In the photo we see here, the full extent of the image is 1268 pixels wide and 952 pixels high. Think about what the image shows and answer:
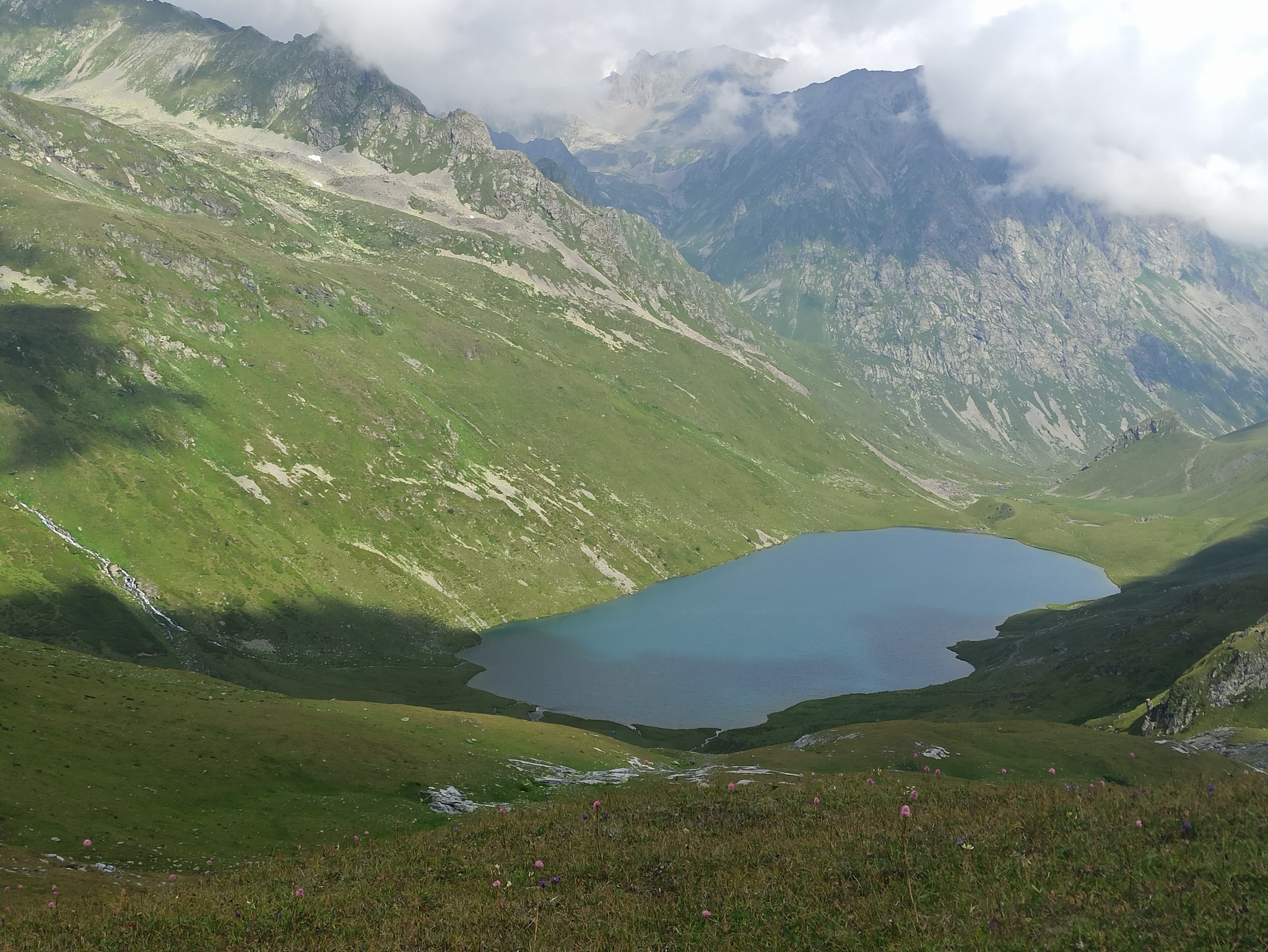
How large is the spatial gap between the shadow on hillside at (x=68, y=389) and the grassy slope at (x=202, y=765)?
101m

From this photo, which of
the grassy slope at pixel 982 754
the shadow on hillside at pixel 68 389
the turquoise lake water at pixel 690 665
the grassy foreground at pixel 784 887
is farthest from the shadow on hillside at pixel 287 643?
the grassy foreground at pixel 784 887

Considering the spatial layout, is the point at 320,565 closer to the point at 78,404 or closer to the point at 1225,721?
the point at 78,404

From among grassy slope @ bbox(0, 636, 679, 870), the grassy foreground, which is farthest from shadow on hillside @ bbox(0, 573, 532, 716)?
the grassy foreground

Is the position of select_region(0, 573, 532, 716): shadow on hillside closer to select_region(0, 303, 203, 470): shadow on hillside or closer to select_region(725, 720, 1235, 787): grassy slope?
select_region(0, 303, 203, 470): shadow on hillside

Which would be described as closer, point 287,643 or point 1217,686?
point 1217,686

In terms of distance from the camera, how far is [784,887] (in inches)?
574

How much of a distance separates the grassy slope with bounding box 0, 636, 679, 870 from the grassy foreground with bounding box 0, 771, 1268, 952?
54.7 feet

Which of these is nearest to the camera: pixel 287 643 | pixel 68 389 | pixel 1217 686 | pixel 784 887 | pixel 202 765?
pixel 784 887

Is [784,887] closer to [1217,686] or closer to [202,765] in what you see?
[202,765]

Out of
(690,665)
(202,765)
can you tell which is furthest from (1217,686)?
(202,765)

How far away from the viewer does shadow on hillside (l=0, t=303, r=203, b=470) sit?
152m

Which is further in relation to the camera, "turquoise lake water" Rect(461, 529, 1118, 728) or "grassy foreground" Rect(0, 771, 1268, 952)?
"turquoise lake water" Rect(461, 529, 1118, 728)

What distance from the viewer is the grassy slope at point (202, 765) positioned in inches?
1410

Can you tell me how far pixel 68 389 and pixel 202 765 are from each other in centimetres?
16001
